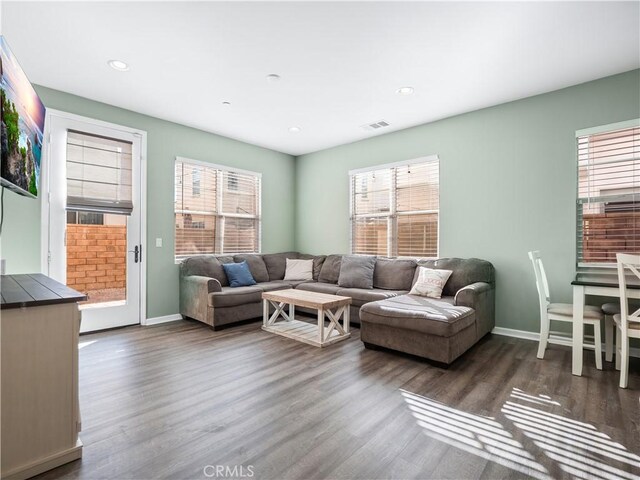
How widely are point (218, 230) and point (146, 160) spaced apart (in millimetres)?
1437

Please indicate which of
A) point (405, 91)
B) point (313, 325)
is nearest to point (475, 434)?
point (313, 325)

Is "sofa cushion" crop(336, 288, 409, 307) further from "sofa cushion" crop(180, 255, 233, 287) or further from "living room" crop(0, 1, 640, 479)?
"sofa cushion" crop(180, 255, 233, 287)

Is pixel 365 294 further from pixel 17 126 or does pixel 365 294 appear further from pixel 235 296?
pixel 17 126

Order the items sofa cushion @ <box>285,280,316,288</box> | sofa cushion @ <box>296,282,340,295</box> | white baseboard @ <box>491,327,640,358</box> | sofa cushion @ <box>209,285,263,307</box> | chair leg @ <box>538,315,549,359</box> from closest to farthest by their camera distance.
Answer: chair leg @ <box>538,315,549,359</box>, white baseboard @ <box>491,327,640,358</box>, sofa cushion @ <box>209,285,263,307</box>, sofa cushion @ <box>296,282,340,295</box>, sofa cushion @ <box>285,280,316,288</box>

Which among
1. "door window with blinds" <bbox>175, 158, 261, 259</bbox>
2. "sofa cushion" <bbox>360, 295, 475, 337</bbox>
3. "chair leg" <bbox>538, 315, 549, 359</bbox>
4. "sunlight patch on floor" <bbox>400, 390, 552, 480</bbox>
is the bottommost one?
"sunlight patch on floor" <bbox>400, 390, 552, 480</bbox>

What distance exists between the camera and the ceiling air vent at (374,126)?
15.2 ft

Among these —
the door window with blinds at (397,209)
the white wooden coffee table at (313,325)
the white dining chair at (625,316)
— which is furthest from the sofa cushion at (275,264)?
the white dining chair at (625,316)

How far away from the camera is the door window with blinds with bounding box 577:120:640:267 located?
10.5ft

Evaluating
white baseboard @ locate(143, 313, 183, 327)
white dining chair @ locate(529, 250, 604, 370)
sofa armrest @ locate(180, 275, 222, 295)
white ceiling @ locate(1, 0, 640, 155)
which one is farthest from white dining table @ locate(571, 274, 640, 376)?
white baseboard @ locate(143, 313, 183, 327)

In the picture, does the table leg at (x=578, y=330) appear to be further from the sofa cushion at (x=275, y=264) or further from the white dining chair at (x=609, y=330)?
the sofa cushion at (x=275, y=264)

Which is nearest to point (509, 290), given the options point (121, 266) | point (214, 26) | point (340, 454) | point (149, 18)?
point (340, 454)

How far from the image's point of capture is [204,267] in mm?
4613

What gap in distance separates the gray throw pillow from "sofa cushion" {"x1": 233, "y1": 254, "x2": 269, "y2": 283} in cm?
126

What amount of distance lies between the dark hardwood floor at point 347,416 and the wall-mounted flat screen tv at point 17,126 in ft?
5.20
